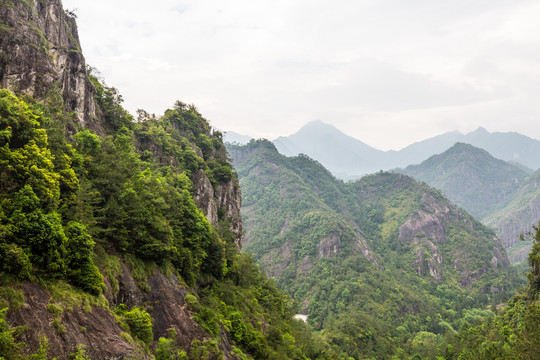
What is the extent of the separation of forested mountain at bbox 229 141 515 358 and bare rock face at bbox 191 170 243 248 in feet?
115

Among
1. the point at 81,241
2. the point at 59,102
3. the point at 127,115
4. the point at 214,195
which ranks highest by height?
the point at 127,115

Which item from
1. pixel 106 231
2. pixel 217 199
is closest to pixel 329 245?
pixel 217 199

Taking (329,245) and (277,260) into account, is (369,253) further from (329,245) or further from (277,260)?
(277,260)

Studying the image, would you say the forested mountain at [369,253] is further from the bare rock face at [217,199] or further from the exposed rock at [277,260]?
the bare rock face at [217,199]

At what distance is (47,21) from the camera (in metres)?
33.2

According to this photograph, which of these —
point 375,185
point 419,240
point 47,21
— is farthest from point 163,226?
point 375,185

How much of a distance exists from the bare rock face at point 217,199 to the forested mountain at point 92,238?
23.3 inches

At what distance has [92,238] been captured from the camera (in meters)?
18.1

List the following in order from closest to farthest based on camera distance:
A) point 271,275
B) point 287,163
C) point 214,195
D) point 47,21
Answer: point 47,21 → point 214,195 → point 271,275 → point 287,163

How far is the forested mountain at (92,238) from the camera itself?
13188 mm

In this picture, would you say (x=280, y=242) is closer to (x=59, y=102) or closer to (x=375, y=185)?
(x=375, y=185)

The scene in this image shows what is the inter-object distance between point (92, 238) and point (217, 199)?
1255 inches

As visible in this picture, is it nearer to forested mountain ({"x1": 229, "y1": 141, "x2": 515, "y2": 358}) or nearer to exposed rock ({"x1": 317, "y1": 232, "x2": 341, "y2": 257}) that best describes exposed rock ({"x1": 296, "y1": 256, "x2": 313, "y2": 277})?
forested mountain ({"x1": 229, "y1": 141, "x2": 515, "y2": 358})

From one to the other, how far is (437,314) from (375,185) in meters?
99.0
